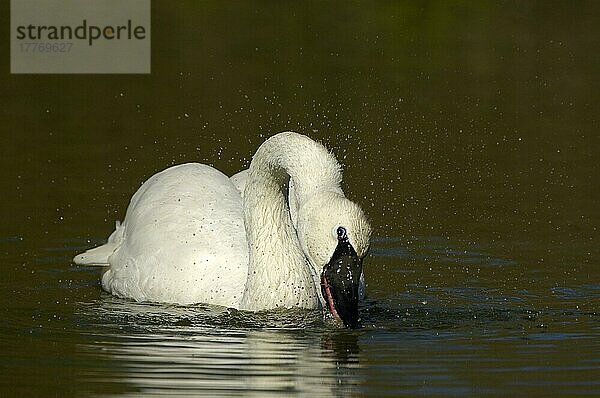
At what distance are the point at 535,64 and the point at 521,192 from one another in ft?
22.1

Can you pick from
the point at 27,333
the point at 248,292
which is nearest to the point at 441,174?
the point at 248,292

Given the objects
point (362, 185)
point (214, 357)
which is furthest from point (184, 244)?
point (362, 185)

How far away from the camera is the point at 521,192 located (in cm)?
1426

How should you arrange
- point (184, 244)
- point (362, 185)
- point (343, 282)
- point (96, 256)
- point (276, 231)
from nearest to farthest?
point (343, 282), point (276, 231), point (184, 244), point (96, 256), point (362, 185)

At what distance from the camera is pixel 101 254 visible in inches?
458

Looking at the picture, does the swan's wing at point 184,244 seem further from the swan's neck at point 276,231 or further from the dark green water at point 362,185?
the swan's neck at point 276,231

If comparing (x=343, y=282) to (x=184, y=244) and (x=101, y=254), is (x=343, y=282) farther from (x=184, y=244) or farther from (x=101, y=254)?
(x=101, y=254)

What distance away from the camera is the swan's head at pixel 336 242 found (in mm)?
8461

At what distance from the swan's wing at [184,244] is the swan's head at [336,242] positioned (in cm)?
146

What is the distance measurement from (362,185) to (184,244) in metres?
4.30

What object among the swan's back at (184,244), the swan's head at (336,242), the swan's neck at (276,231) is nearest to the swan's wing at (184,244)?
the swan's back at (184,244)

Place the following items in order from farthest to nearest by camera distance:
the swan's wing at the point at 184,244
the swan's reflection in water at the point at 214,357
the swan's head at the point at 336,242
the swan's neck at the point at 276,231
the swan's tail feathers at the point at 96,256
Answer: the swan's tail feathers at the point at 96,256
the swan's wing at the point at 184,244
the swan's neck at the point at 276,231
the swan's head at the point at 336,242
the swan's reflection in water at the point at 214,357

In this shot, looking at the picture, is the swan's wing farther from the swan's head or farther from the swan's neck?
the swan's head

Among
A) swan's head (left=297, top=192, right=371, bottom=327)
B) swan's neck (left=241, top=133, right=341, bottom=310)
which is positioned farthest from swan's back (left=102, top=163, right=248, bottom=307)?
swan's head (left=297, top=192, right=371, bottom=327)
